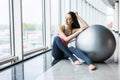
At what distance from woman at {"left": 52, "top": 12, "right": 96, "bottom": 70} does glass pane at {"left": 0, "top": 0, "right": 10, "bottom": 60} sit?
840 mm

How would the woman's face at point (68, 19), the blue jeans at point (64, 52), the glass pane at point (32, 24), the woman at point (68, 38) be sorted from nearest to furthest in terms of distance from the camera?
the blue jeans at point (64, 52)
the woman at point (68, 38)
the woman's face at point (68, 19)
the glass pane at point (32, 24)

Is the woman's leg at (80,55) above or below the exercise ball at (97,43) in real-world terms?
below

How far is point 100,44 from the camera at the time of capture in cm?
377

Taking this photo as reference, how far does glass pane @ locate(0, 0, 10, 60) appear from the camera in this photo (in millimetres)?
3779

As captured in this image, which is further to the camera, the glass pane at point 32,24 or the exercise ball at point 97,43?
the glass pane at point 32,24

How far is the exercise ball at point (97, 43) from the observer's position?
3.77 meters

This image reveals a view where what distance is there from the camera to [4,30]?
385cm

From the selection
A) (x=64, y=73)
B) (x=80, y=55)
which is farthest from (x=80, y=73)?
(x=80, y=55)

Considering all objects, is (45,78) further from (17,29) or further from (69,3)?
(69,3)

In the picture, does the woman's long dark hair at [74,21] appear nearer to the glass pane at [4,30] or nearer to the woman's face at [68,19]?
the woman's face at [68,19]

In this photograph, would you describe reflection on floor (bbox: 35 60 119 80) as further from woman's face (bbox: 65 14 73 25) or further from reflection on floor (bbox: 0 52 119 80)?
woman's face (bbox: 65 14 73 25)

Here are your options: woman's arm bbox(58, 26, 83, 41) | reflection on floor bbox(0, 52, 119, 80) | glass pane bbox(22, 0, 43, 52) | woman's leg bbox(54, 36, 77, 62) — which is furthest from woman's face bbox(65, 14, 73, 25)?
glass pane bbox(22, 0, 43, 52)

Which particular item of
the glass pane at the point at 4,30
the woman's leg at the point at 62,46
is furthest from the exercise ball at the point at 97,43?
the glass pane at the point at 4,30

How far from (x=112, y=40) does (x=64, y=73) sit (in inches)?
45.3
